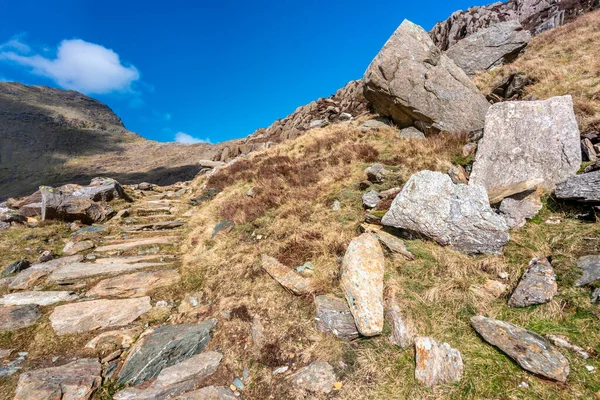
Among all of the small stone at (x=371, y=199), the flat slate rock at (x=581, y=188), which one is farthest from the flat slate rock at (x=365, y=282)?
the flat slate rock at (x=581, y=188)

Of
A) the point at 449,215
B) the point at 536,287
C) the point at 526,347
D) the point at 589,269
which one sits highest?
the point at 449,215

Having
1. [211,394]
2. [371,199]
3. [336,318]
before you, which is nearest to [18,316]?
[211,394]

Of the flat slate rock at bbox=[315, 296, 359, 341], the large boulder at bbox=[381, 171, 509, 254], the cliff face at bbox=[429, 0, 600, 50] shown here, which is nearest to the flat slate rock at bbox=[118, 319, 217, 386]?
the flat slate rock at bbox=[315, 296, 359, 341]

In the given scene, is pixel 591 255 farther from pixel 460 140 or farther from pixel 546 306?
pixel 460 140

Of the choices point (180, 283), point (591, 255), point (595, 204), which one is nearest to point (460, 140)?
point (595, 204)

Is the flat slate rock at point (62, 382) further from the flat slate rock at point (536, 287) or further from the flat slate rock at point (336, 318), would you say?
the flat slate rock at point (536, 287)

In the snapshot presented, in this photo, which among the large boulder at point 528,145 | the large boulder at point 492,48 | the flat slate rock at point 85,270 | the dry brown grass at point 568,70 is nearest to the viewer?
the large boulder at point 528,145

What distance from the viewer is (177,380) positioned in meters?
3.57

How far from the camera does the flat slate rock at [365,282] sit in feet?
12.4

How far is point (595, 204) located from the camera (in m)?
4.36

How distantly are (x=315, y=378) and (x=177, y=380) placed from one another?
6.35 feet

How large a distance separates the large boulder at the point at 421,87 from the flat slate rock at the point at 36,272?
1359cm

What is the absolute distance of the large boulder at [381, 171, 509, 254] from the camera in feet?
14.6

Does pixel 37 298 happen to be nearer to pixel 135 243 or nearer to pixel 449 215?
pixel 135 243
